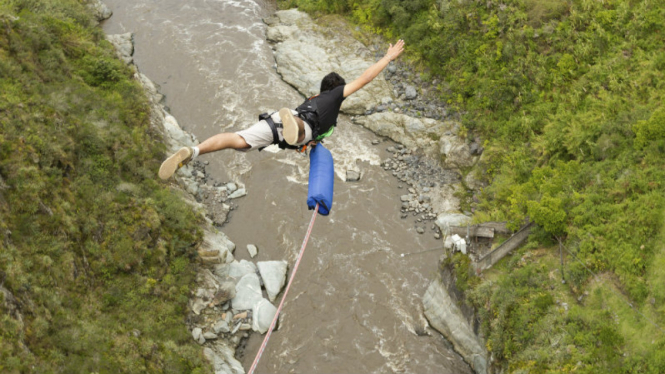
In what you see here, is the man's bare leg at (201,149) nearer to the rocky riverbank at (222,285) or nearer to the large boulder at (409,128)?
the rocky riverbank at (222,285)

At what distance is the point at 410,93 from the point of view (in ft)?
62.6

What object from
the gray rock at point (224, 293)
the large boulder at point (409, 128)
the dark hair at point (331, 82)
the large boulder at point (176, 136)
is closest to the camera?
the dark hair at point (331, 82)

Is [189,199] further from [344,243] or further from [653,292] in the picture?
[653,292]

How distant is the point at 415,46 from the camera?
20.1 metres

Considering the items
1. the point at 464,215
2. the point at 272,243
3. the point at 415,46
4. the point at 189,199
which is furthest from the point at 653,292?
the point at 415,46

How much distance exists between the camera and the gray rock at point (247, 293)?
42.7ft

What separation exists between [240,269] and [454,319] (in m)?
5.81

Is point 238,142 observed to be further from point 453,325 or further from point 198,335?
point 453,325

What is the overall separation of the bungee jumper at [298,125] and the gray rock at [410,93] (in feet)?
38.7

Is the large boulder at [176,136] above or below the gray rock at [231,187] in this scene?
above

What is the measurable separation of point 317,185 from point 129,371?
18.7 feet

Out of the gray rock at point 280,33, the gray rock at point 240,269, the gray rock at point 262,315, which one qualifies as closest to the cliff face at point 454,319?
the gray rock at point 262,315

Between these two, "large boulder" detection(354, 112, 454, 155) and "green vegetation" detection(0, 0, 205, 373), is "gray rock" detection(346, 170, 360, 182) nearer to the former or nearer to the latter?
"large boulder" detection(354, 112, 454, 155)

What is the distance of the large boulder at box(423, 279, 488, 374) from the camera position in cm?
1170
